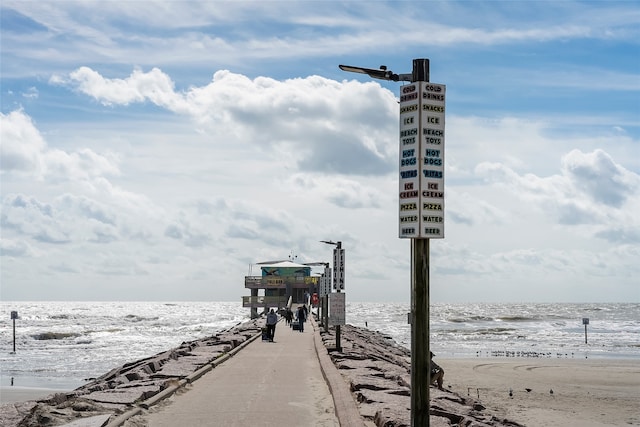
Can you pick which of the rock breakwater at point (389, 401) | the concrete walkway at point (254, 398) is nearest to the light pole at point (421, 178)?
the rock breakwater at point (389, 401)

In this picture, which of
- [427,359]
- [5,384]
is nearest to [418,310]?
[427,359]

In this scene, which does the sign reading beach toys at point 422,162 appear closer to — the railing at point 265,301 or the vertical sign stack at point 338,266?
the vertical sign stack at point 338,266

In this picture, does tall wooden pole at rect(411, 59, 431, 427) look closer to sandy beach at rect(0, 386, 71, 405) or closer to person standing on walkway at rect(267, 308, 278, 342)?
sandy beach at rect(0, 386, 71, 405)

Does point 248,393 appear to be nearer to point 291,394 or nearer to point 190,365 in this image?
point 291,394

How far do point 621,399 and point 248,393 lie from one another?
1645cm

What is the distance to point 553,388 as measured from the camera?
27.5m

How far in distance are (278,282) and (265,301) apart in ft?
6.50

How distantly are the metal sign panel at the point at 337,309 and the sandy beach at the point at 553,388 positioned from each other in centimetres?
473

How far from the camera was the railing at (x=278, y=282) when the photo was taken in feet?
209

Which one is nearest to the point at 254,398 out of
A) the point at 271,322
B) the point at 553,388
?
the point at 271,322

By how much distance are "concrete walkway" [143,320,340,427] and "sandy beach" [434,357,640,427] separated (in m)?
6.52

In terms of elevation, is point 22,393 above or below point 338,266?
below

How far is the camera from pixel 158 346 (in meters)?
47.6

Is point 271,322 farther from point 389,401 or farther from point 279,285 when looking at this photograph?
point 279,285
